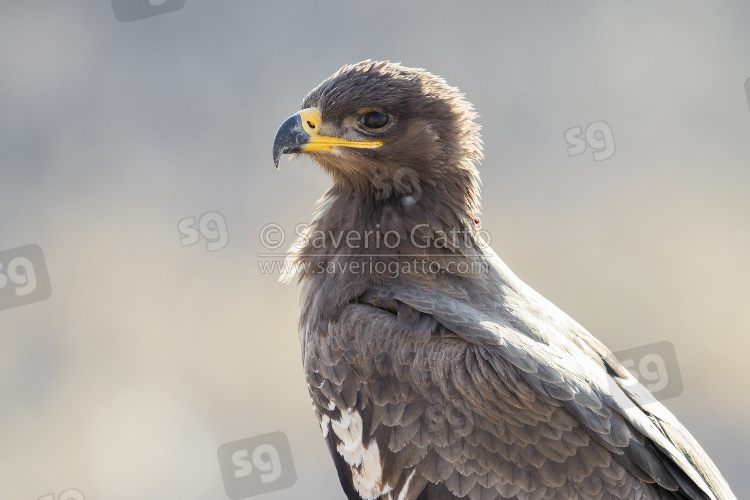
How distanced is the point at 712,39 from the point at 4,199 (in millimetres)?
8529

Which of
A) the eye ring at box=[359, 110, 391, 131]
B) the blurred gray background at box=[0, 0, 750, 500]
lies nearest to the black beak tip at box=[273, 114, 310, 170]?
the eye ring at box=[359, 110, 391, 131]

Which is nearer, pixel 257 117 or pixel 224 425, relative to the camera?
pixel 224 425

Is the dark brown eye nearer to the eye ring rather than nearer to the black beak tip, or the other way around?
the eye ring

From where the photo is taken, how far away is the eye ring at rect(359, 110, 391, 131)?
366cm

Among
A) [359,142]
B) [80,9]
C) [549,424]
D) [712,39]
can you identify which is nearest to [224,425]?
[359,142]

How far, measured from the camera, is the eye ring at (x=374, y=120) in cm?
366

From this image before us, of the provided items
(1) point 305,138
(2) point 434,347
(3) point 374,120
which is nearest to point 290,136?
(1) point 305,138

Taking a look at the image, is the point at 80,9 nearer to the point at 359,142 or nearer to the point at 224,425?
the point at 224,425

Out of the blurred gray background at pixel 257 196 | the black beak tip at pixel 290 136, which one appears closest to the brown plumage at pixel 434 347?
the black beak tip at pixel 290 136

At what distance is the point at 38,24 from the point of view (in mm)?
9516

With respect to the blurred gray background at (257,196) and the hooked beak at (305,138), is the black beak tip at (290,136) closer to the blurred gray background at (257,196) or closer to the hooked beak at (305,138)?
the hooked beak at (305,138)

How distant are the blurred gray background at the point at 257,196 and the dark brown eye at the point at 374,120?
3804 millimetres

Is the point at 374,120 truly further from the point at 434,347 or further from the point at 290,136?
the point at 434,347

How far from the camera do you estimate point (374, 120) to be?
367cm
